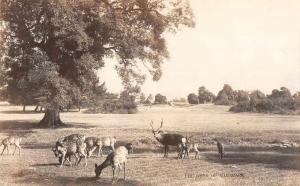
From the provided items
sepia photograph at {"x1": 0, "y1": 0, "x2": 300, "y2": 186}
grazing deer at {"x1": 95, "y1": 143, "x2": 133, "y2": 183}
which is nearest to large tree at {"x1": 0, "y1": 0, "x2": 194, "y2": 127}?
sepia photograph at {"x1": 0, "y1": 0, "x2": 300, "y2": 186}

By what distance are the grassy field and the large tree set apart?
159 cm

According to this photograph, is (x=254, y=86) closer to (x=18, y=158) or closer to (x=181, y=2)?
(x=181, y=2)

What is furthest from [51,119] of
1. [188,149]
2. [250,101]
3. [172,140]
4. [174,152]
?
[250,101]

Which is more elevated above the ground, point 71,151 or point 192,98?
point 192,98

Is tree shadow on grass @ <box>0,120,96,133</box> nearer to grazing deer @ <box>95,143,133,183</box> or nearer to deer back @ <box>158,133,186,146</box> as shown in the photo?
deer back @ <box>158,133,186,146</box>

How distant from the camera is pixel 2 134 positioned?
15719 mm

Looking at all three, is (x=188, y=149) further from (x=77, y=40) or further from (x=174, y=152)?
(x=77, y=40)

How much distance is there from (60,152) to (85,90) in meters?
6.77

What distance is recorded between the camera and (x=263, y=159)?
11.9m

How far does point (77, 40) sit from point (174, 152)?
4915 millimetres

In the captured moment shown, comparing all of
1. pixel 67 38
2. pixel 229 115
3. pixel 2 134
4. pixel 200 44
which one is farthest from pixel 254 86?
pixel 229 115

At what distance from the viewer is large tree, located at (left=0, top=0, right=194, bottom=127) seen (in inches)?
601

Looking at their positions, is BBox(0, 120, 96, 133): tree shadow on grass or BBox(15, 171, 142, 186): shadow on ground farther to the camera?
BBox(0, 120, 96, 133): tree shadow on grass

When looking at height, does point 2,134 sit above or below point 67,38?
below
